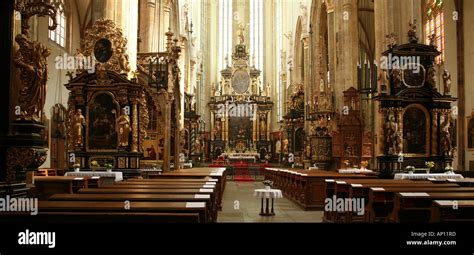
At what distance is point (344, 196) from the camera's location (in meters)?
10.7

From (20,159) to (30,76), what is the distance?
980 millimetres

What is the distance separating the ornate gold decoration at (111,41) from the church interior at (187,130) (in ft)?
0.13

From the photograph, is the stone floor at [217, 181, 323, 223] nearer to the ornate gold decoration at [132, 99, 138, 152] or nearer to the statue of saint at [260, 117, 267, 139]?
the ornate gold decoration at [132, 99, 138, 152]

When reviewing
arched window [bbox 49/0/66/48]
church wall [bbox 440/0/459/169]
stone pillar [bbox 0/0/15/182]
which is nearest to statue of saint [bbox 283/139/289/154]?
church wall [bbox 440/0/459/169]

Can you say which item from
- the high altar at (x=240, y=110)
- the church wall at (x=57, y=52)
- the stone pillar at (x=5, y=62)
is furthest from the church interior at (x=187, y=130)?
the high altar at (x=240, y=110)

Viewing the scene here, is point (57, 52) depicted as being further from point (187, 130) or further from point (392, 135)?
point (392, 135)

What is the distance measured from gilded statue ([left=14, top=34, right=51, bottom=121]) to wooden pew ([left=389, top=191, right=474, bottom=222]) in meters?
5.04

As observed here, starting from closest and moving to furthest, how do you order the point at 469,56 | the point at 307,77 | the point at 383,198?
the point at 383,198, the point at 469,56, the point at 307,77

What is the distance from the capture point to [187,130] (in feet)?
121

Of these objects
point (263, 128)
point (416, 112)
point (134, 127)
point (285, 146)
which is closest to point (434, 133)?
point (416, 112)

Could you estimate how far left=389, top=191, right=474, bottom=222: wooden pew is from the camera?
22.1 ft

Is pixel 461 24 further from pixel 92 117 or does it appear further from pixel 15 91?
pixel 15 91

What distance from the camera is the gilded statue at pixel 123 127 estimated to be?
42.7 feet

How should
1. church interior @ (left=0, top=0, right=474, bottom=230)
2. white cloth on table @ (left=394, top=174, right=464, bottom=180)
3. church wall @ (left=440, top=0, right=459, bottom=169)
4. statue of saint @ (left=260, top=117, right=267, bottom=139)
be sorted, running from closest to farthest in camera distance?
church interior @ (left=0, top=0, right=474, bottom=230) < white cloth on table @ (left=394, top=174, right=464, bottom=180) < church wall @ (left=440, top=0, right=459, bottom=169) < statue of saint @ (left=260, top=117, right=267, bottom=139)
